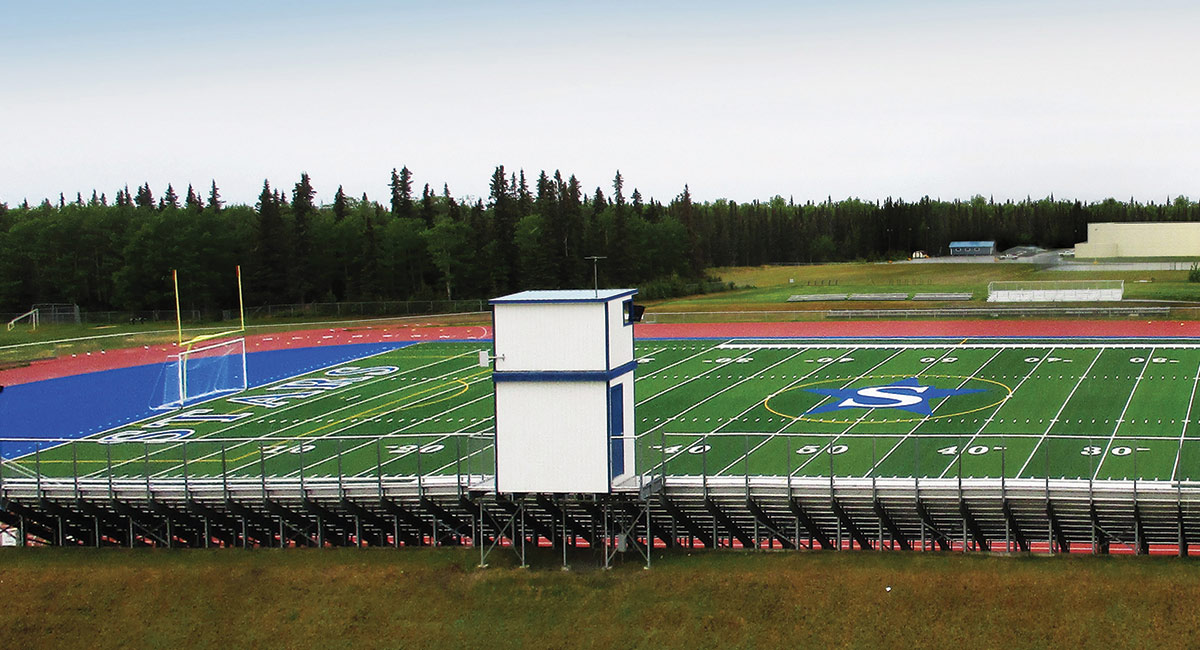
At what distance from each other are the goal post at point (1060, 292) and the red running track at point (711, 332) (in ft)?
36.0

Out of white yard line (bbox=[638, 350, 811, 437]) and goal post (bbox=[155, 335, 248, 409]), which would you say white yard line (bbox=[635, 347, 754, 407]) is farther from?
goal post (bbox=[155, 335, 248, 409])

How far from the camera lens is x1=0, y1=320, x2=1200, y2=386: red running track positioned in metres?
64.9

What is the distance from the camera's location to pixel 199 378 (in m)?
54.3

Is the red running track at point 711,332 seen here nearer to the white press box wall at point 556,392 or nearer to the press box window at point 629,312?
the white press box wall at point 556,392

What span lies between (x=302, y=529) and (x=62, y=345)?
49168 millimetres

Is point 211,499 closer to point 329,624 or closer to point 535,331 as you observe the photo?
point 329,624

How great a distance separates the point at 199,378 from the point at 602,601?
34.7 metres

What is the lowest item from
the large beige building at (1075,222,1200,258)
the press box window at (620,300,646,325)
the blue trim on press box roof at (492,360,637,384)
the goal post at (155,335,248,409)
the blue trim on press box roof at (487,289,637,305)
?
the goal post at (155,335,248,409)

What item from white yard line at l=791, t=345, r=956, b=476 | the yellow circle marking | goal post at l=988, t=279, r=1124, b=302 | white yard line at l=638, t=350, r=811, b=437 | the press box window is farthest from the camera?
goal post at l=988, t=279, r=1124, b=302

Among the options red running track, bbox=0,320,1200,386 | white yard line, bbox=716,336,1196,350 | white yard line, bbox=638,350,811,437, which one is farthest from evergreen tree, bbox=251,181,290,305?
white yard line, bbox=638,350,811,437

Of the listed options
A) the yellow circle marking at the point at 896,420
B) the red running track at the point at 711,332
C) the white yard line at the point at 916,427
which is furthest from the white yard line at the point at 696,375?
the red running track at the point at 711,332

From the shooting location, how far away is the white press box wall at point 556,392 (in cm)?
2402

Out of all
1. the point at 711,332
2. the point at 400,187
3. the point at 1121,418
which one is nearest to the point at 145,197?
the point at 400,187

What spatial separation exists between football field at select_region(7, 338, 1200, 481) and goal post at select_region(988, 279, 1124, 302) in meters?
21.3
